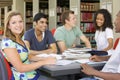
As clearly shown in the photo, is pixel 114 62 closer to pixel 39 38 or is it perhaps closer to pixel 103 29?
pixel 39 38

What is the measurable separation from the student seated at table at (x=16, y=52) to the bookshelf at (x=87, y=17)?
205 inches

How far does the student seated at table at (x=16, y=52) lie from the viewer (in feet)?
6.65

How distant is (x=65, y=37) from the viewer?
378 cm

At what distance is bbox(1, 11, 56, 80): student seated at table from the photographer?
203cm

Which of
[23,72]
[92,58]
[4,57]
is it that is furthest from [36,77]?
[92,58]

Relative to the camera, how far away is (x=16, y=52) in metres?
2.03

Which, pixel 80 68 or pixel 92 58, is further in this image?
pixel 92 58

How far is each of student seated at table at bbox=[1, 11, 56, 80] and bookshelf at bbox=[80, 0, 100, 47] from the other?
5199mm

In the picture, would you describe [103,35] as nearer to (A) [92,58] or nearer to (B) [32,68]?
(A) [92,58]

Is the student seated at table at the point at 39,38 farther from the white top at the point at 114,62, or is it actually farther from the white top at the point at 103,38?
Answer: the white top at the point at 114,62

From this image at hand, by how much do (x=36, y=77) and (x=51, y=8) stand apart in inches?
250

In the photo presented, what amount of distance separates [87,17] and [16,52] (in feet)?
18.4

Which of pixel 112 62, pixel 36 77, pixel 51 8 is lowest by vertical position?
pixel 36 77

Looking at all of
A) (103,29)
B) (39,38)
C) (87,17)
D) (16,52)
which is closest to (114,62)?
(16,52)
